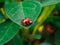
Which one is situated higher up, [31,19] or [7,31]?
[31,19]

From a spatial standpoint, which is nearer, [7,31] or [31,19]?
[31,19]

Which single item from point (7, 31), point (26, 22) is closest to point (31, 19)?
point (26, 22)

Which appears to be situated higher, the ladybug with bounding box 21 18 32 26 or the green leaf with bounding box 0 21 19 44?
the ladybug with bounding box 21 18 32 26

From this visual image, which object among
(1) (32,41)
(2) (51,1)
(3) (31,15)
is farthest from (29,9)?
(1) (32,41)

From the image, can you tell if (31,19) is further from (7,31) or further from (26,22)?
(7,31)

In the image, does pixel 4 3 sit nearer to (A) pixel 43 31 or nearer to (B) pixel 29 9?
(B) pixel 29 9
